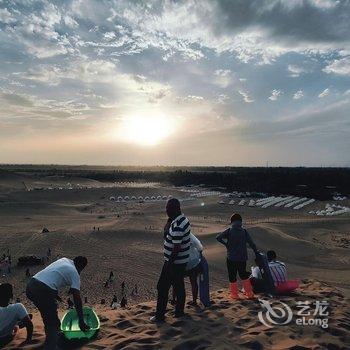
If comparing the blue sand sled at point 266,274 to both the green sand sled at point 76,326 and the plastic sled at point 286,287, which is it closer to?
the plastic sled at point 286,287

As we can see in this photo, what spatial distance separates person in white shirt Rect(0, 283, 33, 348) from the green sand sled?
23.0 inches

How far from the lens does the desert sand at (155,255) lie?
6387 mm

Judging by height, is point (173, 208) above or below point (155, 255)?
above

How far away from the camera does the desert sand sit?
6.39 metres

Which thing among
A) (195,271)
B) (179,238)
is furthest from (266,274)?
(179,238)

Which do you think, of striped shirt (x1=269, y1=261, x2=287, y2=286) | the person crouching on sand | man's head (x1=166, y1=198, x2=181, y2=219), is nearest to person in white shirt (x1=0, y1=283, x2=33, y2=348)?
man's head (x1=166, y1=198, x2=181, y2=219)

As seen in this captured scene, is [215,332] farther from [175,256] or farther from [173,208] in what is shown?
[173,208]

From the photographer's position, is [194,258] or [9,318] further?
[194,258]

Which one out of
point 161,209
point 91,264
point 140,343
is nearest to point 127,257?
point 91,264

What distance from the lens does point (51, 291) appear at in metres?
5.83

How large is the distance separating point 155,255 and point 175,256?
713 inches

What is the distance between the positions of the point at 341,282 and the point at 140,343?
15.4 m

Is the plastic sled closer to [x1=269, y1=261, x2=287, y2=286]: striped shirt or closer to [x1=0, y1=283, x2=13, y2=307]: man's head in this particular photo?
[x1=269, y1=261, x2=287, y2=286]: striped shirt

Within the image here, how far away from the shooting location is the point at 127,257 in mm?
24328
